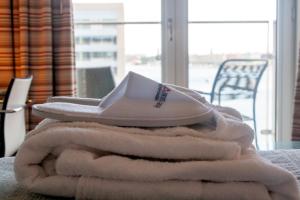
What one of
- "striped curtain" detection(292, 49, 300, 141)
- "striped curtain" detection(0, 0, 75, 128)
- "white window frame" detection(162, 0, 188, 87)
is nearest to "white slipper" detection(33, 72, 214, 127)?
"striped curtain" detection(292, 49, 300, 141)

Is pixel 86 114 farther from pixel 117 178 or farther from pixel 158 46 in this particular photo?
pixel 158 46

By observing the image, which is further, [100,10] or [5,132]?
[100,10]

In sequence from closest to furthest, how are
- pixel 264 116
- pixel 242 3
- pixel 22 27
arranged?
1. pixel 22 27
2. pixel 242 3
3. pixel 264 116

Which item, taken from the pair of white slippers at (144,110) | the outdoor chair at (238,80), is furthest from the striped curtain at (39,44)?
the pair of white slippers at (144,110)

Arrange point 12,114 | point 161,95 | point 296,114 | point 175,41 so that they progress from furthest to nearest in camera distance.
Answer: point 175,41 < point 296,114 < point 12,114 < point 161,95

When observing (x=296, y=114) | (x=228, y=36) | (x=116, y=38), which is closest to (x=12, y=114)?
(x=116, y=38)

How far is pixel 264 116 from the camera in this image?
323 cm

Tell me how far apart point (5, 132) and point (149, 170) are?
6.40 ft

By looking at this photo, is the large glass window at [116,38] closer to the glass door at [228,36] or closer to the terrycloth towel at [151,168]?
the glass door at [228,36]

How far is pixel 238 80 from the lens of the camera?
318 cm

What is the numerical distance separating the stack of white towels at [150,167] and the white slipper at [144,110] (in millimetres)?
37

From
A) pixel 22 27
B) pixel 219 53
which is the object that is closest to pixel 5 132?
pixel 22 27

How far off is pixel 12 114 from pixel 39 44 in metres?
0.60

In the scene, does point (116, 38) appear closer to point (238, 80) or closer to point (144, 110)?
point (238, 80)
